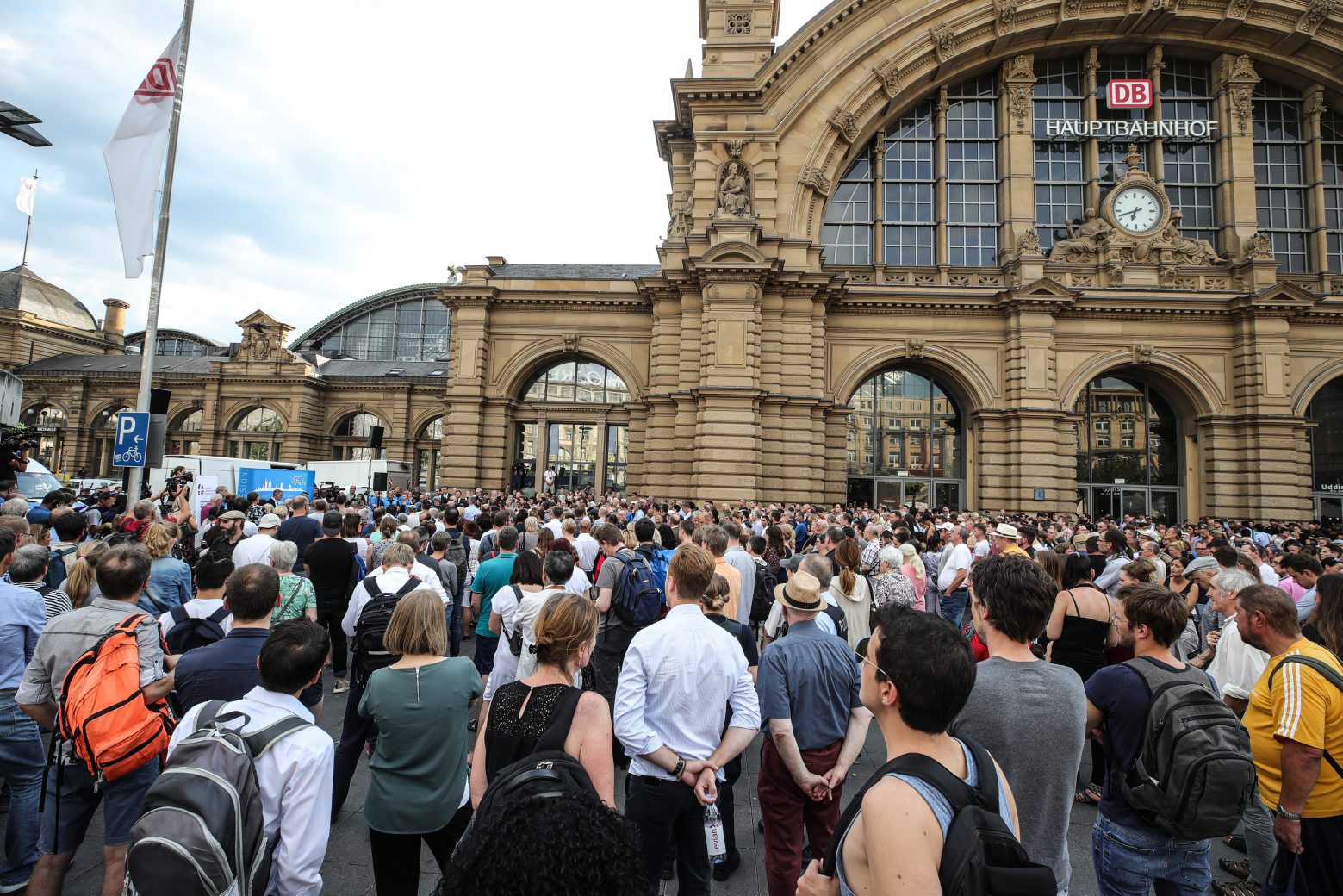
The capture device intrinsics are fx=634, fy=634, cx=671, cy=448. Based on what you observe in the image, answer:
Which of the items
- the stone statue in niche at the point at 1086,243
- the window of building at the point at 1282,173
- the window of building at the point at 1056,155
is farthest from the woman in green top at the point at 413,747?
the window of building at the point at 1282,173

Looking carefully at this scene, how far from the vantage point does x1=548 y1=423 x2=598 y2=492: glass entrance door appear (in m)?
27.0

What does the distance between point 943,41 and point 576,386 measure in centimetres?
1957

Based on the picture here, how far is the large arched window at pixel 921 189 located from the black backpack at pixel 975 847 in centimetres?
2677

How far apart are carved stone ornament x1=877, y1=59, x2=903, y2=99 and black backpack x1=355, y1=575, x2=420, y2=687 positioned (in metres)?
26.3

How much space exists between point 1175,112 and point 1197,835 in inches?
1333

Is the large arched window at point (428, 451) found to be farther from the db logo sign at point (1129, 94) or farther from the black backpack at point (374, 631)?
the db logo sign at point (1129, 94)

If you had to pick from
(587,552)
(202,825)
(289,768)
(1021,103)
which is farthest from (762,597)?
(1021,103)

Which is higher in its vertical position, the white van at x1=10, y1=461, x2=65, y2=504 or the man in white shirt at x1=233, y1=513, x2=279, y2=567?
the white van at x1=10, y1=461, x2=65, y2=504

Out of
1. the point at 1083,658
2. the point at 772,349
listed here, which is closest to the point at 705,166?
the point at 772,349

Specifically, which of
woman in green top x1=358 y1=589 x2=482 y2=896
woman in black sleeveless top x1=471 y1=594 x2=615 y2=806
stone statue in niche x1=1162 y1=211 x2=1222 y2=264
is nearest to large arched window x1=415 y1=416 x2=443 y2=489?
stone statue in niche x1=1162 y1=211 x2=1222 y2=264

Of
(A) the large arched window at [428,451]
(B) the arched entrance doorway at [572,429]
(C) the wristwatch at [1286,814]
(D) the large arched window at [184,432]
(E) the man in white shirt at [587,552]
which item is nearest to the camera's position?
(C) the wristwatch at [1286,814]

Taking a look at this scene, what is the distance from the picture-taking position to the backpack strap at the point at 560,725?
2.66 meters

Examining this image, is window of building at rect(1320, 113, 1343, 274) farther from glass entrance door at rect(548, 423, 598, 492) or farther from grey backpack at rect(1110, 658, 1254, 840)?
grey backpack at rect(1110, 658, 1254, 840)

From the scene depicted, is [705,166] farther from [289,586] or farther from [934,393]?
[289,586]
